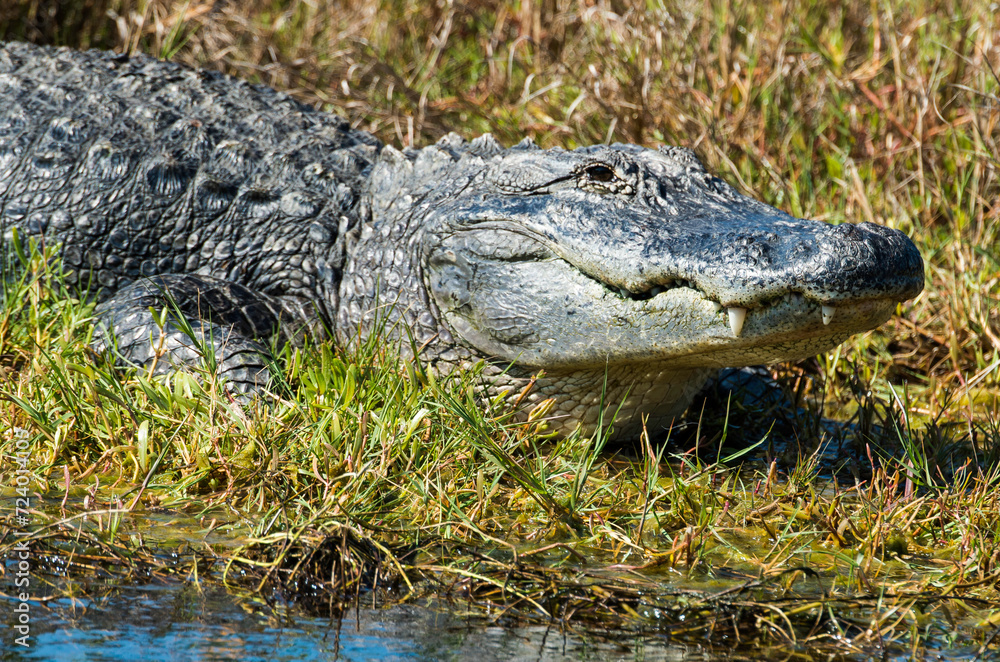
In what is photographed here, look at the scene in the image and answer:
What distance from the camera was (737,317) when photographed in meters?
2.93

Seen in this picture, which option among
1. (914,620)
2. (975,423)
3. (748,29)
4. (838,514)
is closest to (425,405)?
(838,514)

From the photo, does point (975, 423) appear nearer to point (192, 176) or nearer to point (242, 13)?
point (192, 176)

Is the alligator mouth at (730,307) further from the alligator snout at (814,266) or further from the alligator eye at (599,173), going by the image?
the alligator eye at (599,173)

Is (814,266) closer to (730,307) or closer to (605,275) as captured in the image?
(730,307)

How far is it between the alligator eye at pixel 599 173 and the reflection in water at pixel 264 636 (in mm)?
1700

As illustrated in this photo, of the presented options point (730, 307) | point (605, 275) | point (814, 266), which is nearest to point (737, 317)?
point (730, 307)

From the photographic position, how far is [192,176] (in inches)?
171

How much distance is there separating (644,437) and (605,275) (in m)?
0.53

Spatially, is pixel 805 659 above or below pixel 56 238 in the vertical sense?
below

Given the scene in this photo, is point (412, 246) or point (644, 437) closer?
point (644, 437)

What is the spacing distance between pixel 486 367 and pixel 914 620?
1.65m

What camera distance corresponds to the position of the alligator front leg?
346 cm

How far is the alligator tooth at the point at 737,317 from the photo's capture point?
293 cm

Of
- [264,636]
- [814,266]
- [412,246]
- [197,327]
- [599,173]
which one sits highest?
[599,173]
